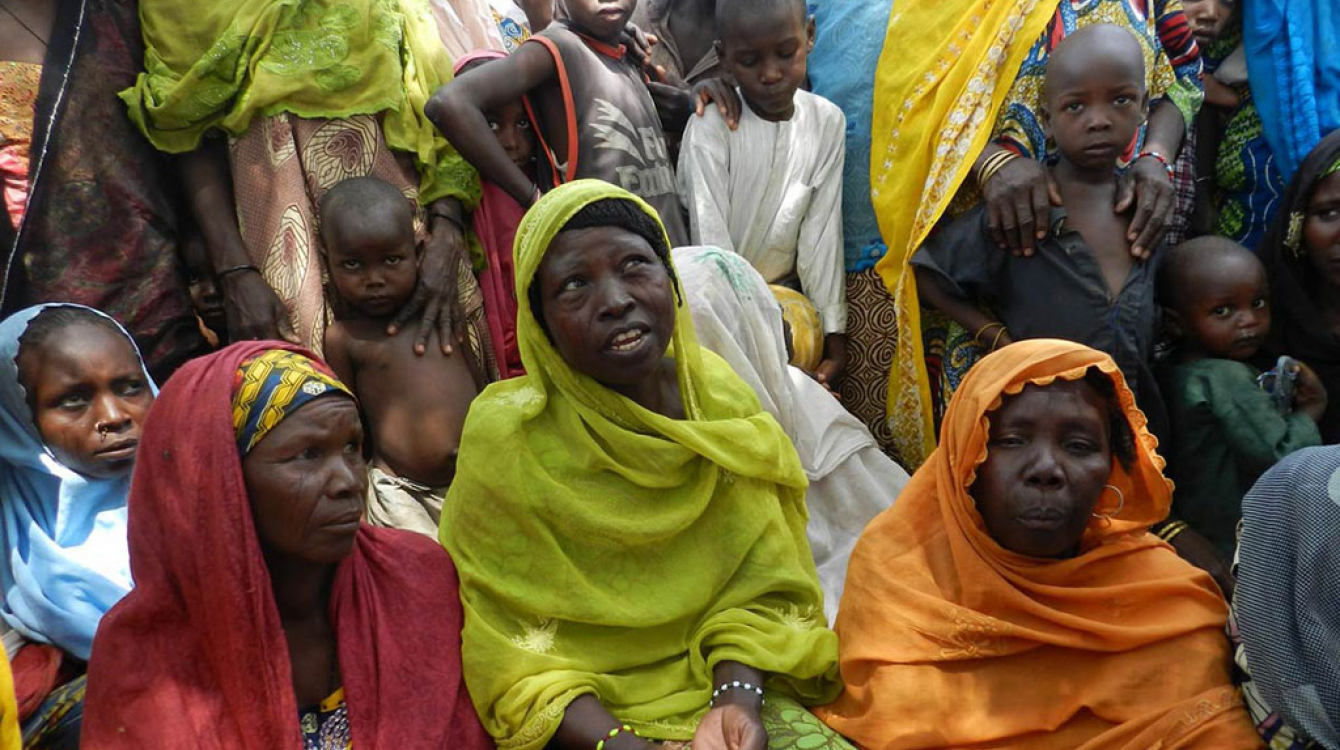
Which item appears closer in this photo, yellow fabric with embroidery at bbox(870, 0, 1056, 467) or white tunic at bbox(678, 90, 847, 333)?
yellow fabric with embroidery at bbox(870, 0, 1056, 467)

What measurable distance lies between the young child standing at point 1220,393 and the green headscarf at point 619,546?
1.45m

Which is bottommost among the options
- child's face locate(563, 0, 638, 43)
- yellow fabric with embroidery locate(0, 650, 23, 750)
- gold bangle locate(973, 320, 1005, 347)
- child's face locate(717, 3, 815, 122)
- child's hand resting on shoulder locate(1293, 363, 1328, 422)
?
child's hand resting on shoulder locate(1293, 363, 1328, 422)

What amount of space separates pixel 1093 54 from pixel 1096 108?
0.54 feet

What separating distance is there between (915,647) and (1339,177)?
227 cm

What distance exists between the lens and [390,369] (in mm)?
3549

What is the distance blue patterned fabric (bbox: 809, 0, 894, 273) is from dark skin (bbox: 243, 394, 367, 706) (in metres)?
2.38

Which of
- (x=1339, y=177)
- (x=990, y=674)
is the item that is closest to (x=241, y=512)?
(x=990, y=674)

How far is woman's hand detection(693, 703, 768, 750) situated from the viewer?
2.39 m

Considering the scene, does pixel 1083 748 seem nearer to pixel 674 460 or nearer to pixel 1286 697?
pixel 1286 697

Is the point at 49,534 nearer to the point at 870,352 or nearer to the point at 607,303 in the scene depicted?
the point at 607,303

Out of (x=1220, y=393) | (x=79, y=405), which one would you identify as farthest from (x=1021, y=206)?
(x=79, y=405)

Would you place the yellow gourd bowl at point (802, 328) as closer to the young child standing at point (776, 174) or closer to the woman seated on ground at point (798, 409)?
the young child standing at point (776, 174)

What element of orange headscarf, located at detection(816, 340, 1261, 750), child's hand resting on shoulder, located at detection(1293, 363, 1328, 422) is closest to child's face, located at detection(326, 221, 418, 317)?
orange headscarf, located at detection(816, 340, 1261, 750)

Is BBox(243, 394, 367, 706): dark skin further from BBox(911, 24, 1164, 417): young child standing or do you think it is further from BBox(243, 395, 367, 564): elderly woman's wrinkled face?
BBox(911, 24, 1164, 417): young child standing
